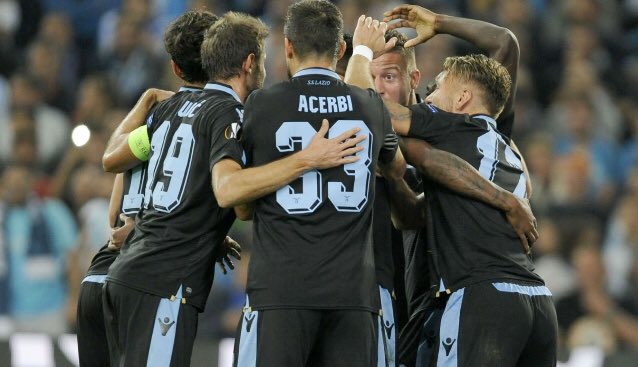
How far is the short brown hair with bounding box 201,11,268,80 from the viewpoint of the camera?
5371 millimetres

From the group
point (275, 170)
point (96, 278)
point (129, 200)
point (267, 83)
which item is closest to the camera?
point (275, 170)

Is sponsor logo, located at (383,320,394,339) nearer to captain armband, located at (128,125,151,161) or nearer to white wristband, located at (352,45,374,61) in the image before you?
white wristband, located at (352,45,374,61)

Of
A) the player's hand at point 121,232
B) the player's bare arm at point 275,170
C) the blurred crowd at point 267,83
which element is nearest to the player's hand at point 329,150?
the player's bare arm at point 275,170

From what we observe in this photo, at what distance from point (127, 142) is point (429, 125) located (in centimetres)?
150

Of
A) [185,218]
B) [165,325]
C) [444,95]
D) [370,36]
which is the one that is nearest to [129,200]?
[185,218]

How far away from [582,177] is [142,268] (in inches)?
256

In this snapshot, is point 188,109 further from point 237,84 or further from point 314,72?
point 314,72

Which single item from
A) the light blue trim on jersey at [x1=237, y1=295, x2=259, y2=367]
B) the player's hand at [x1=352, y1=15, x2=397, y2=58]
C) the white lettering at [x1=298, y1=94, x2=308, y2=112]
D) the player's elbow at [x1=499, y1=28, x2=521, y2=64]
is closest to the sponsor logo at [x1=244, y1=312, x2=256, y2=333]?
the light blue trim on jersey at [x1=237, y1=295, x2=259, y2=367]

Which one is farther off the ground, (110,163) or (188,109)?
(188,109)

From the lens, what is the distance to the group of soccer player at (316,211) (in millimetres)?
4980

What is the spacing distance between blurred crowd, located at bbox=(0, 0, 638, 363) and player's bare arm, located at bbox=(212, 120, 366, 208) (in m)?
5.18

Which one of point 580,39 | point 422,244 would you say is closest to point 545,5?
point 580,39

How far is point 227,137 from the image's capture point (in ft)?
16.7

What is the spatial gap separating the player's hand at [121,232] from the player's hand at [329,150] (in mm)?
1171
